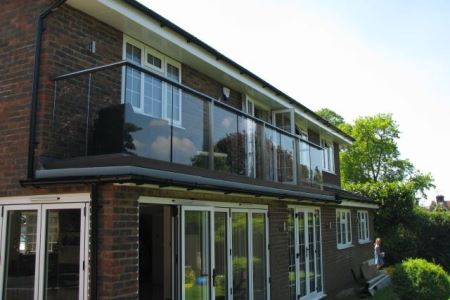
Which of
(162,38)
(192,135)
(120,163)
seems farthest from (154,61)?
(120,163)

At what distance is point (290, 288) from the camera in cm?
1212

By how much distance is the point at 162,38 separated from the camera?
354 inches

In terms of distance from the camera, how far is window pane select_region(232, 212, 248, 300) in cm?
962

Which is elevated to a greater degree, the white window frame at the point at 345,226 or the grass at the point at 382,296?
the white window frame at the point at 345,226

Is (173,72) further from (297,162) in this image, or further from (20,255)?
(20,255)

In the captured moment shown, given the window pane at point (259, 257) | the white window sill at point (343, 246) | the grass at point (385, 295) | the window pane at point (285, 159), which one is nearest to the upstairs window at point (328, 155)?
the white window sill at point (343, 246)

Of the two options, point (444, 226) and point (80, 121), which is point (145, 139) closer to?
point (80, 121)

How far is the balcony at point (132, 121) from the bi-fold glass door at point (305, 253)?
4685mm

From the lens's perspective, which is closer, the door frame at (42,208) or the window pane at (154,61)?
the door frame at (42,208)

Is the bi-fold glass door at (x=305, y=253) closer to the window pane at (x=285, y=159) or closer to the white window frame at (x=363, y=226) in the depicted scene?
the window pane at (x=285, y=159)

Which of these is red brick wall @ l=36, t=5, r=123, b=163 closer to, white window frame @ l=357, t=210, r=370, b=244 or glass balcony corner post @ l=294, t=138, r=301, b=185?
glass balcony corner post @ l=294, t=138, r=301, b=185

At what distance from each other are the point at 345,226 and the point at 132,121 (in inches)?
539

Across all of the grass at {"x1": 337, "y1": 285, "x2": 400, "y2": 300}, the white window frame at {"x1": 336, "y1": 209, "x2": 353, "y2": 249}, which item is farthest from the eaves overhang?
the white window frame at {"x1": 336, "y1": 209, "x2": 353, "y2": 249}

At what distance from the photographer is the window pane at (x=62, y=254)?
6.40m
